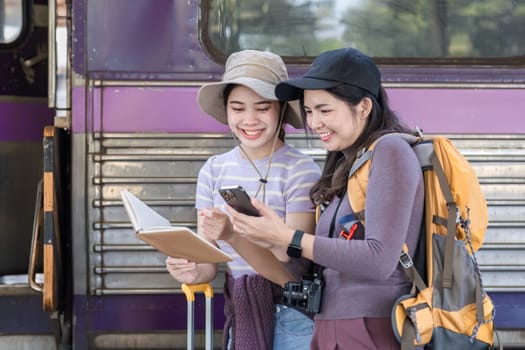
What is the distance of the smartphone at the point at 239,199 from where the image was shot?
207cm

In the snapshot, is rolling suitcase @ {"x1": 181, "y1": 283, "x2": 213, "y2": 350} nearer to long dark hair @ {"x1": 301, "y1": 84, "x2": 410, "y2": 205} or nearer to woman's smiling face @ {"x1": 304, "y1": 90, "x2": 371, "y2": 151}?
long dark hair @ {"x1": 301, "y1": 84, "x2": 410, "y2": 205}

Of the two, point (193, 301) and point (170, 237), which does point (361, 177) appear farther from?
point (193, 301)

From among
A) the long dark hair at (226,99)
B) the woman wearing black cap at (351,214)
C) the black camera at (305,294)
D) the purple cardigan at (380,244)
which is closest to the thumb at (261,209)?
the woman wearing black cap at (351,214)

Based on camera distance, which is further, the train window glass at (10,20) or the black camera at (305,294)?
the train window glass at (10,20)

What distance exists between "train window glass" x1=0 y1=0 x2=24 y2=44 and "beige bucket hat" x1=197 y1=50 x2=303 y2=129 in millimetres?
2034

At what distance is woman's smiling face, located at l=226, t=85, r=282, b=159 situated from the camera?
2.49 metres

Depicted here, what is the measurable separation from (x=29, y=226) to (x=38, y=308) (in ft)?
2.75

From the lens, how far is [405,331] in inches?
80.5

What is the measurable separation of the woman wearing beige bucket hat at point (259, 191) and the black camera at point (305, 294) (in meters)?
0.09

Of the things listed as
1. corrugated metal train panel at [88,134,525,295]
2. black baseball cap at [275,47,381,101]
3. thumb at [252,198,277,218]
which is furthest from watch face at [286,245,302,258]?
corrugated metal train panel at [88,134,525,295]

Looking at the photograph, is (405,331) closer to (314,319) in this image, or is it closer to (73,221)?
(314,319)

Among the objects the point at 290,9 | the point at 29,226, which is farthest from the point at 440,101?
the point at 29,226

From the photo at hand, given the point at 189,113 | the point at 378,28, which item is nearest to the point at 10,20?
the point at 189,113

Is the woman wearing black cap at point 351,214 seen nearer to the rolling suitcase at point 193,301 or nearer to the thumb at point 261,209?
the thumb at point 261,209
